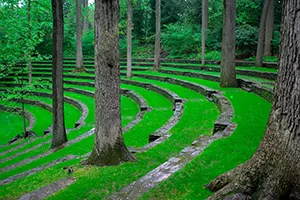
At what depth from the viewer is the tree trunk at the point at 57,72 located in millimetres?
10047

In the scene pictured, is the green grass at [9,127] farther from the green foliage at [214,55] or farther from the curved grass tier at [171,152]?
the green foliage at [214,55]

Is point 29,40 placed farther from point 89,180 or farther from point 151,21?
point 151,21

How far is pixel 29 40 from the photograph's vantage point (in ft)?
47.8

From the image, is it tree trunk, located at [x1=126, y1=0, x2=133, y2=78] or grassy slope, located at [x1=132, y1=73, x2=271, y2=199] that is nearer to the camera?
grassy slope, located at [x1=132, y1=73, x2=271, y2=199]

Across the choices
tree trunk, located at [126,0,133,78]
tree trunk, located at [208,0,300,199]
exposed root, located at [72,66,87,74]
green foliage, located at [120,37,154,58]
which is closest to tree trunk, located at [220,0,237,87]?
tree trunk, located at [126,0,133,78]

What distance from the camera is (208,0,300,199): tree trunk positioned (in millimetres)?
3582

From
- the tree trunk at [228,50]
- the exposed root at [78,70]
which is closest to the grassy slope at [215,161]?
the tree trunk at [228,50]

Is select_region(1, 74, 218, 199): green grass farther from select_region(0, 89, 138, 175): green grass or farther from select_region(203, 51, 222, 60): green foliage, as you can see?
select_region(203, 51, 222, 60): green foliage

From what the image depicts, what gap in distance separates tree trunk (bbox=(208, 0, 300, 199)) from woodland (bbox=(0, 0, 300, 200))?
0.04 ft

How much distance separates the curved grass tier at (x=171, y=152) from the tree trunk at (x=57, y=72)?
974 millimetres

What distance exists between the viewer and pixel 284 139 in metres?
3.75

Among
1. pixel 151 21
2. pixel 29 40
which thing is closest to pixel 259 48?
pixel 29 40

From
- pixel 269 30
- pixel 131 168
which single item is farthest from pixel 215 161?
pixel 269 30

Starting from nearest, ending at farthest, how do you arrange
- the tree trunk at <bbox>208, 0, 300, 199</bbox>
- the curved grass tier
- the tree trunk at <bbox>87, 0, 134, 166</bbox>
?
the tree trunk at <bbox>208, 0, 300, 199</bbox> < the curved grass tier < the tree trunk at <bbox>87, 0, 134, 166</bbox>
